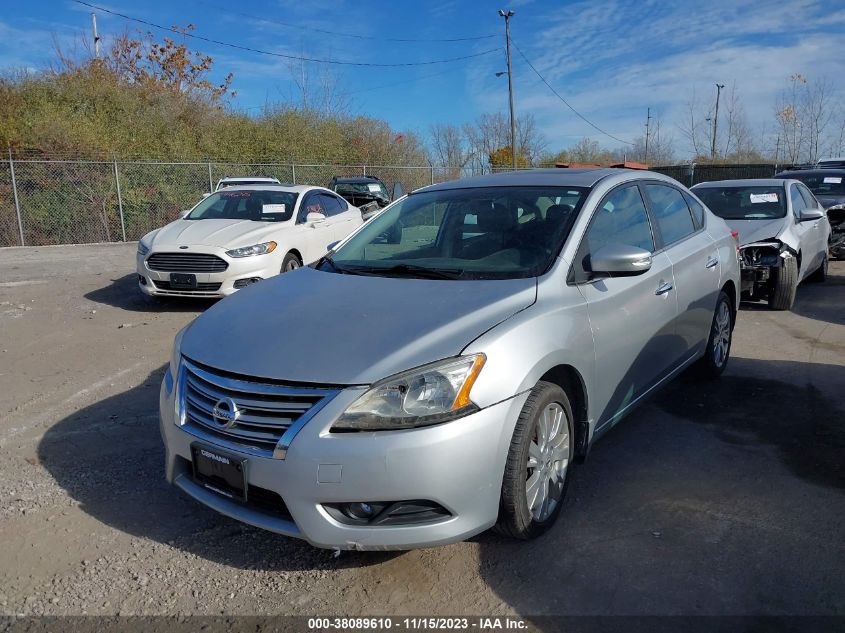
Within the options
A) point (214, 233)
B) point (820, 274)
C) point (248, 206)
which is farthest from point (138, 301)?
point (820, 274)

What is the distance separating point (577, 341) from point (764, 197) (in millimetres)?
6914

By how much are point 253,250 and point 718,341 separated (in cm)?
550

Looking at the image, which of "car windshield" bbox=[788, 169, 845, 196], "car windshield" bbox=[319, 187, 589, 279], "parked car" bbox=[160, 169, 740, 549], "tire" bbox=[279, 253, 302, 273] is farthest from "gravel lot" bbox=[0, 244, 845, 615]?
"car windshield" bbox=[788, 169, 845, 196]

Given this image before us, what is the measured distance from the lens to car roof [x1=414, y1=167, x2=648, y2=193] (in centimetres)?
412

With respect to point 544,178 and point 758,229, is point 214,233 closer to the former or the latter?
point 544,178

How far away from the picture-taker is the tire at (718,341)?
17.1 ft

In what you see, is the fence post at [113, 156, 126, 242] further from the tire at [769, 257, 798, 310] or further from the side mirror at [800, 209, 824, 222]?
the side mirror at [800, 209, 824, 222]

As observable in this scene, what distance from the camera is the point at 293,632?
2.54 m

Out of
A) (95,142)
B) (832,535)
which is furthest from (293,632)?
(95,142)

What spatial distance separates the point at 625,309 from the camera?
146 inches

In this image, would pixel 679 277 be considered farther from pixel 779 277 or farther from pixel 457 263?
pixel 779 277

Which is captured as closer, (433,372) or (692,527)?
(433,372)

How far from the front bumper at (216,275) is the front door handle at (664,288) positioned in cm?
535

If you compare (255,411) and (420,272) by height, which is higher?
(420,272)
